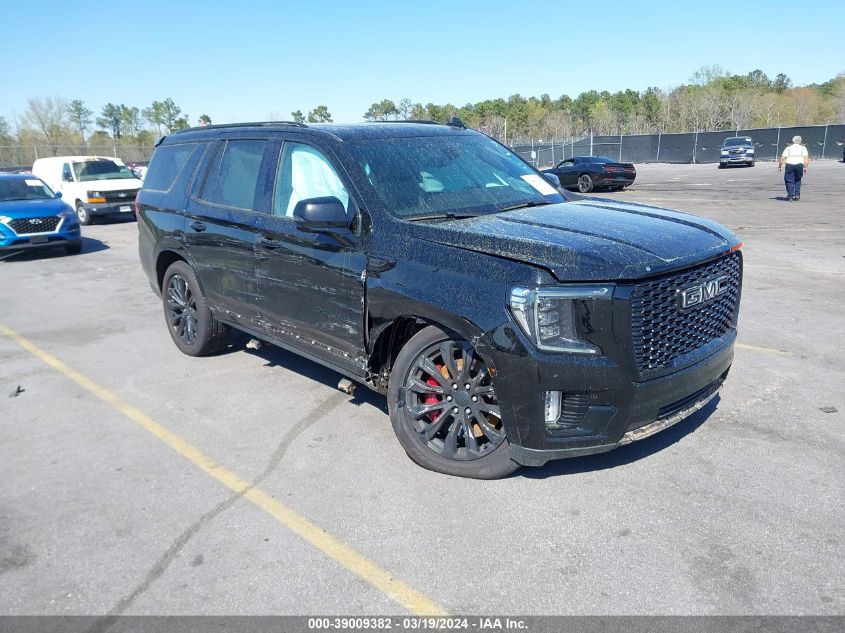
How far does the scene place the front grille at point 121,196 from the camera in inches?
743

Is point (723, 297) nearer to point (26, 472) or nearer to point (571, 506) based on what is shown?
point (571, 506)

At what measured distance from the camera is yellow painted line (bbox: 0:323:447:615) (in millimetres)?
2869

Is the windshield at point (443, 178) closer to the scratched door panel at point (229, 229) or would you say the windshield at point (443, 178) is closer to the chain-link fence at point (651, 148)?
the scratched door panel at point (229, 229)

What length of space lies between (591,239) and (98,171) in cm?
1993

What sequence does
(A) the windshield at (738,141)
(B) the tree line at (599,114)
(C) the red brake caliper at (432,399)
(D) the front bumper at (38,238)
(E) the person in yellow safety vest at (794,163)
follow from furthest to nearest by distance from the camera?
(B) the tree line at (599,114) → (A) the windshield at (738,141) → (E) the person in yellow safety vest at (794,163) → (D) the front bumper at (38,238) → (C) the red brake caliper at (432,399)

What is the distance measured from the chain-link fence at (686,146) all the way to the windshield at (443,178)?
37571mm

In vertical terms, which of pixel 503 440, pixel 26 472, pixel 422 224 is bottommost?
pixel 26 472

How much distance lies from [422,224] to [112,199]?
17.7 meters

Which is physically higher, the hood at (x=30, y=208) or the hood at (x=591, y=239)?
the hood at (x=591, y=239)

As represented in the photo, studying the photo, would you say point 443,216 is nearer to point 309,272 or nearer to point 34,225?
point 309,272

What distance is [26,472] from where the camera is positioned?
415 cm

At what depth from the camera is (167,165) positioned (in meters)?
6.33

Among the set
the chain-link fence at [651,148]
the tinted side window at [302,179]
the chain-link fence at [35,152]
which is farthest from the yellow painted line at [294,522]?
the chain-link fence at [35,152]

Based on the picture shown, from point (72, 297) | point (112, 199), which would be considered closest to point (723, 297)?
point (72, 297)
